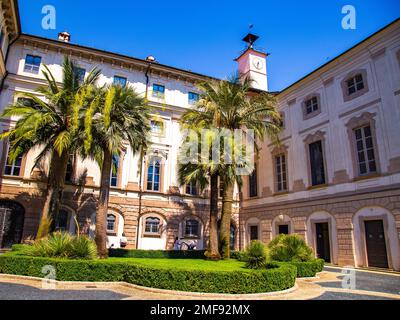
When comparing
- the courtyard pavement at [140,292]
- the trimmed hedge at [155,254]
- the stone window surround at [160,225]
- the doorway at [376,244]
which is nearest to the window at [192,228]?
the stone window surround at [160,225]

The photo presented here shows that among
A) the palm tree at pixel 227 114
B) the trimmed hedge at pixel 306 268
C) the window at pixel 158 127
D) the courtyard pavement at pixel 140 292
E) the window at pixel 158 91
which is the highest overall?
the window at pixel 158 91

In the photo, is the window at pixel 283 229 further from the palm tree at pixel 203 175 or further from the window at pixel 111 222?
the window at pixel 111 222

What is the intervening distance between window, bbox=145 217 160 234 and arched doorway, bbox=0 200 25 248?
9.02 m

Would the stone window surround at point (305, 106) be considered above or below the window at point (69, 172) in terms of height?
above

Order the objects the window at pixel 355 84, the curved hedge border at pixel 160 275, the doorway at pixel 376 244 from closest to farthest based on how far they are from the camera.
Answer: the curved hedge border at pixel 160 275 → the doorway at pixel 376 244 → the window at pixel 355 84

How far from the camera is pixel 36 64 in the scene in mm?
23922

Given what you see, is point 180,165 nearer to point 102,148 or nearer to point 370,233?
point 102,148

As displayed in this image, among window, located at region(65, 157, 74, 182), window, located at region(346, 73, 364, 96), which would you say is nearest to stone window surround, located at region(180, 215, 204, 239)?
window, located at region(65, 157, 74, 182)

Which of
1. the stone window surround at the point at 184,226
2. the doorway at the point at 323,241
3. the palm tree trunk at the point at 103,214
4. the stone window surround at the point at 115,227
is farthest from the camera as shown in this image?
the stone window surround at the point at 184,226

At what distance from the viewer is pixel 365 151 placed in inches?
740

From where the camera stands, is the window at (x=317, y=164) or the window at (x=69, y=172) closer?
the window at (x=317, y=164)

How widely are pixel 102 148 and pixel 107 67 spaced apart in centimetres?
1193

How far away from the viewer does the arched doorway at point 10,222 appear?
20.2 m

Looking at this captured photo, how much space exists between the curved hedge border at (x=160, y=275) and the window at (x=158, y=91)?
19.0 metres
